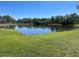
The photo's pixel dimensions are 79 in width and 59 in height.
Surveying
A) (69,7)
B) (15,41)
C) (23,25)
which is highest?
(69,7)

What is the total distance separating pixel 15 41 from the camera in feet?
7.18

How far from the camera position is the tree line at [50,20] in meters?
2.21

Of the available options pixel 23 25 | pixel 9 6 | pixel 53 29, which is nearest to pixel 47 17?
pixel 53 29

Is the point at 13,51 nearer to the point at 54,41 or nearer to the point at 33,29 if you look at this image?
the point at 33,29

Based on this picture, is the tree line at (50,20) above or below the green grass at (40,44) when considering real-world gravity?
above

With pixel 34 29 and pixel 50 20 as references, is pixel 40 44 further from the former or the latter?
pixel 50 20

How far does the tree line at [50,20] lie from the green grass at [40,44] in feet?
0.38

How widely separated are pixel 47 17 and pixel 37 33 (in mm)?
214

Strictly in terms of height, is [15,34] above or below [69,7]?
below

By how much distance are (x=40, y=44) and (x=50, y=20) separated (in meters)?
0.30

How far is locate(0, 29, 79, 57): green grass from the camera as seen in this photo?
216cm

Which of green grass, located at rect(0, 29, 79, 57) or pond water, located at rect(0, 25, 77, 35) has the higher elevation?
pond water, located at rect(0, 25, 77, 35)

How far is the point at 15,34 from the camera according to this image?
2217 millimetres

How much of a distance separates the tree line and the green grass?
0.12 meters
